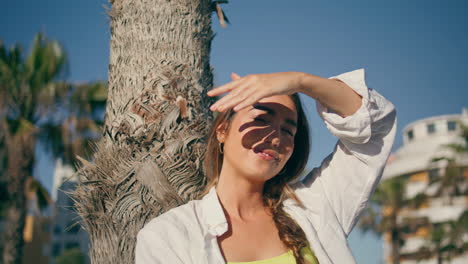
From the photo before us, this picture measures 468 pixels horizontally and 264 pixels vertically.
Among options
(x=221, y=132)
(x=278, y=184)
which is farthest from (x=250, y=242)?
(x=221, y=132)

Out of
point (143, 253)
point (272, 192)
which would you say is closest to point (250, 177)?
point (272, 192)

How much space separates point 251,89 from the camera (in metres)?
1.84

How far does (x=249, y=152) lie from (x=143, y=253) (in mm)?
618

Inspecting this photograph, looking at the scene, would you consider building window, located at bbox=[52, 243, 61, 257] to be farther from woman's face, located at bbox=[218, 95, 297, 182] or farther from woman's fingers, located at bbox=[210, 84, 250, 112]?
woman's fingers, located at bbox=[210, 84, 250, 112]

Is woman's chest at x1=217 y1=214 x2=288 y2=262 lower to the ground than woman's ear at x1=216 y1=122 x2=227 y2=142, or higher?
lower

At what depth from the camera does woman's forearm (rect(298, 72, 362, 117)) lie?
2002 millimetres

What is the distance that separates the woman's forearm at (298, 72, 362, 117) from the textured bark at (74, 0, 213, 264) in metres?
0.65

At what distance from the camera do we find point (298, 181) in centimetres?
242

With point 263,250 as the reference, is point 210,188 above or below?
above

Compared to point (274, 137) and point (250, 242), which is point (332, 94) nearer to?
point (274, 137)

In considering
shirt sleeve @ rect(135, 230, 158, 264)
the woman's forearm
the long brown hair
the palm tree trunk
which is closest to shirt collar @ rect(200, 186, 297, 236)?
the long brown hair

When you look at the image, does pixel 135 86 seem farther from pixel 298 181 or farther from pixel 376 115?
pixel 376 115

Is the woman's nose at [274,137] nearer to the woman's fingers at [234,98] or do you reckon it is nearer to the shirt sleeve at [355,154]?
the shirt sleeve at [355,154]

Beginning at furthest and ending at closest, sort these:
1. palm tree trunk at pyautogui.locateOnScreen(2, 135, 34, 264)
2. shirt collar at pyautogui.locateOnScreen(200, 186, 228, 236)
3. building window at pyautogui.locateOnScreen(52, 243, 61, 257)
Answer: building window at pyautogui.locateOnScreen(52, 243, 61, 257)
palm tree trunk at pyautogui.locateOnScreen(2, 135, 34, 264)
shirt collar at pyautogui.locateOnScreen(200, 186, 228, 236)
